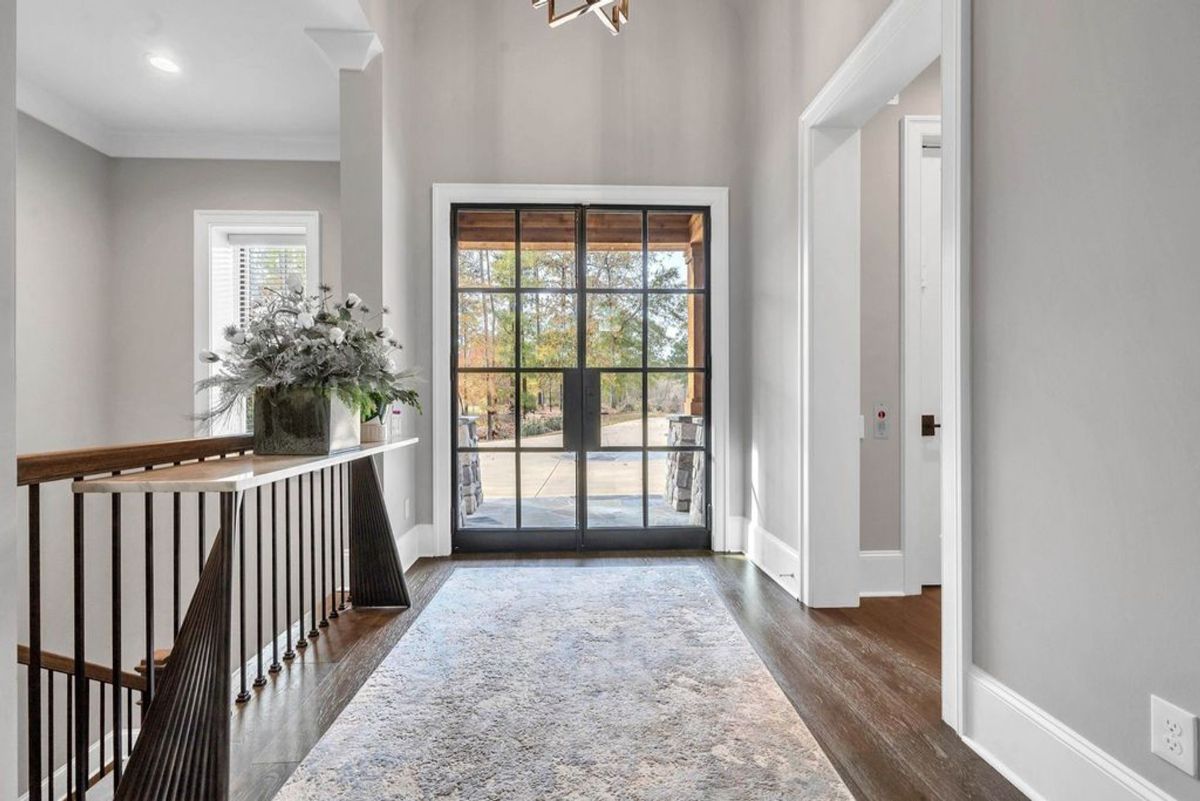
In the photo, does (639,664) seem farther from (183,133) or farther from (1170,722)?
(183,133)

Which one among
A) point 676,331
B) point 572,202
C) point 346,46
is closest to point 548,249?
point 572,202

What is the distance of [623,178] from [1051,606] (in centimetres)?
323

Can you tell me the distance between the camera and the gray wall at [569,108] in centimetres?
390

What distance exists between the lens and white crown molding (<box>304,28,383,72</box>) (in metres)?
3.11

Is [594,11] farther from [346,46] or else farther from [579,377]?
[579,377]

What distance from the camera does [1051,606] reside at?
A: 1524 millimetres

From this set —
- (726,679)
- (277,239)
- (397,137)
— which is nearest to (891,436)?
(726,679)

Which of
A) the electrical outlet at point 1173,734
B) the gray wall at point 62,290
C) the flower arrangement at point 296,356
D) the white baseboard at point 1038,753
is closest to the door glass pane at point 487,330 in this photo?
the flower arrangement at point 296,356

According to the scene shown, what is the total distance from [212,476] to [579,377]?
2536 millimetres

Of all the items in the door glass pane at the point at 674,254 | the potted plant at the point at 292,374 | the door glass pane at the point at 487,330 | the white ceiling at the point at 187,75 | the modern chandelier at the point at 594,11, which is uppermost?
the white ceiling at the point at 187,75

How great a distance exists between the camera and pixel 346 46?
3143 millimetres

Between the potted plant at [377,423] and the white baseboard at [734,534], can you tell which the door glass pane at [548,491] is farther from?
the potted plant at [377,423]

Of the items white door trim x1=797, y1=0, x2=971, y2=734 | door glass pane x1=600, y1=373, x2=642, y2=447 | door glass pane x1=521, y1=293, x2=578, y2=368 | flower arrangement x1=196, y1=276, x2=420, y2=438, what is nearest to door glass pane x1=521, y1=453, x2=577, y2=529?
door glass pane x1=600, y1=373, x2=642, y2=447

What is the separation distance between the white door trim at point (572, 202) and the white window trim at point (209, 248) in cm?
149
